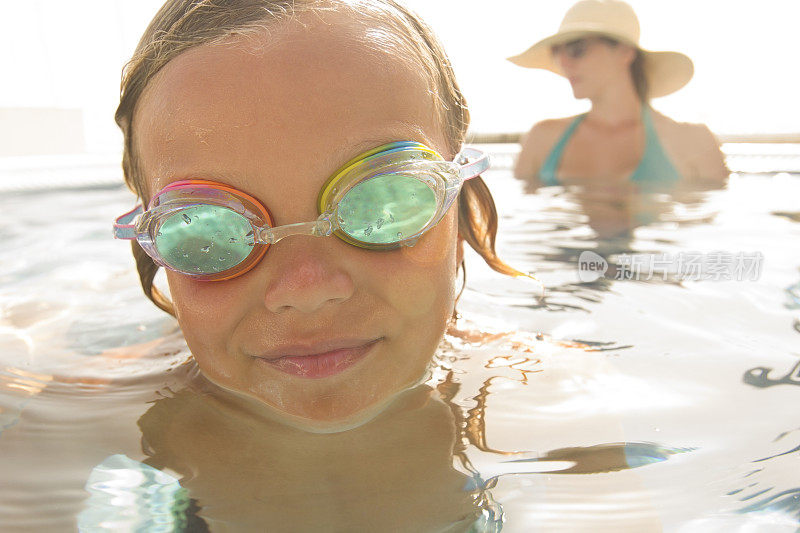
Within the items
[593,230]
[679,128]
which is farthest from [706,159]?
[593,230]

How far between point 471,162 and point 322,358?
2.21ft

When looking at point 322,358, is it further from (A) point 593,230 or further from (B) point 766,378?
(A) point 593,230

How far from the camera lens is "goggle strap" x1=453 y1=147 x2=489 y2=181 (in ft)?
5.82

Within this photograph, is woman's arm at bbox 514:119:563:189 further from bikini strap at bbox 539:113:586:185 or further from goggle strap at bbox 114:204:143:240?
goggle strap at bbox 114:204:143:240

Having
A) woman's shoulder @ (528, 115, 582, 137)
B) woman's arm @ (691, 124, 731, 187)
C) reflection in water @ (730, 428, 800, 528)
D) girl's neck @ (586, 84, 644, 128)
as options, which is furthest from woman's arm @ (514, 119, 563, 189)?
reflection in water @ (730, 428, 800, 528)

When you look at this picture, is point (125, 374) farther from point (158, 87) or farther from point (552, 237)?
point (552, 237)

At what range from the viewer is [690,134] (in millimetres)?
5277

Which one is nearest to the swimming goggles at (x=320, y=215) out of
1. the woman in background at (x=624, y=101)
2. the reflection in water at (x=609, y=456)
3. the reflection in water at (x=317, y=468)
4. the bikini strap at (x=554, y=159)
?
the reflection in water at (x=317, y=468)

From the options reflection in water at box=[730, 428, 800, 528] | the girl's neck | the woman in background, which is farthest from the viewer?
the girl's neck

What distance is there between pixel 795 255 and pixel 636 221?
916 mm

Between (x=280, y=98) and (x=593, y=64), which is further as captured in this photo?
(x=593, y=64)

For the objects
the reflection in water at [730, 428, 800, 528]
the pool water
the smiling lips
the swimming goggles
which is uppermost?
the swimming goggles

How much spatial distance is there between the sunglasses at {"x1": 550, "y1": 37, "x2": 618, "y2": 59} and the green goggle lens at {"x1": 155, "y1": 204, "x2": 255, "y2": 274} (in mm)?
4391

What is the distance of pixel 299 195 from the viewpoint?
1.41m
